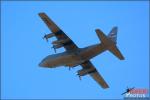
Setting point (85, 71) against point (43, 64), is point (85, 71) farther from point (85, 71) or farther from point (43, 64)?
point (43, 64)

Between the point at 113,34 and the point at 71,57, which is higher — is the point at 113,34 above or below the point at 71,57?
above

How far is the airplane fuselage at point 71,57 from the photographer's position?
61.8m

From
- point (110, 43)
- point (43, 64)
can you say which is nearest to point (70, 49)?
point (43, 64)

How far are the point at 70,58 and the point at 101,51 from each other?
4.70m

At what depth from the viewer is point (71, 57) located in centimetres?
6269

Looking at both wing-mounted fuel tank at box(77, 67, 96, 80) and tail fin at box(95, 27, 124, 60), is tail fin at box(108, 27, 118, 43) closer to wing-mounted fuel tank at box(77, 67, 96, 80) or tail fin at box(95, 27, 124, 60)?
tail fin at box(95, 27, 124, 60)

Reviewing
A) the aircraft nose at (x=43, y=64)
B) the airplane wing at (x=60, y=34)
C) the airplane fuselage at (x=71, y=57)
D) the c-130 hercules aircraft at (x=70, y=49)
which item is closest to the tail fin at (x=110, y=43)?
the c-130 hercules aircraft at (x=70, y=49)

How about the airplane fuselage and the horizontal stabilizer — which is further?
the airplane fuselage

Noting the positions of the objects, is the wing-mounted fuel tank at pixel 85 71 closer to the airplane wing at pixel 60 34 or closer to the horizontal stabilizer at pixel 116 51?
the airplane wing at pixel 60 34

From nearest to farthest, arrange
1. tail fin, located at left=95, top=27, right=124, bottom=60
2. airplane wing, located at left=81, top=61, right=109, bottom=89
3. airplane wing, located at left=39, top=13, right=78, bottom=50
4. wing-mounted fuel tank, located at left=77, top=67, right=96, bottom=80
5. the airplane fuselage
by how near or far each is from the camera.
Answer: tail fin, located at left=95, top=27, right=124, bottom=60
the airplane fuselage
airplane wing, located at left=39, top=13, right=78, bottom=50
wing-mounted fuel tank, located at left=77, top=67, right=96, bottom=80
airplane wing, located at left=81, top=61, right=109, bottom=89

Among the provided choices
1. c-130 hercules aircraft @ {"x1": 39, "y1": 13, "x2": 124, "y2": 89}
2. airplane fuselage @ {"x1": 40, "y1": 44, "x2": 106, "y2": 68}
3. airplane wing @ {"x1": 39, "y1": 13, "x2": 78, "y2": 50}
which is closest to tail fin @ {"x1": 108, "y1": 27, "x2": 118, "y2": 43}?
c-130 hercules aircraft @ {"x1": 39, "y1": 13, "x2": 124, "y2": 89}

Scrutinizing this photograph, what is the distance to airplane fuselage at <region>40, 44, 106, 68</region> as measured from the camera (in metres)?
61.8

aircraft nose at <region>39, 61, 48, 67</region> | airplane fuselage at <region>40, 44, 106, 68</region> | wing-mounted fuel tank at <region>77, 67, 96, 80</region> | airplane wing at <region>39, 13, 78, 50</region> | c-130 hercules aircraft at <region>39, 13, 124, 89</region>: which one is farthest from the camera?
wing-mounted fuel tank at <region>77, 67, 96, 80</region>

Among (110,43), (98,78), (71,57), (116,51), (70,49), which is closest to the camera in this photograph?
(110,43)
